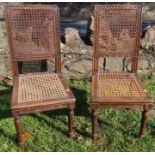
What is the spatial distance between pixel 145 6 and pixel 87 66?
445 centimetres

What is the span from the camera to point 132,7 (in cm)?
312

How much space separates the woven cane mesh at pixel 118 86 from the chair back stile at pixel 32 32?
1.92 feet

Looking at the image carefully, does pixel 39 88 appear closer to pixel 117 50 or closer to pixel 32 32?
pixel 32 32

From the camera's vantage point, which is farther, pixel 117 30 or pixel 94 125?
pixel 117 30

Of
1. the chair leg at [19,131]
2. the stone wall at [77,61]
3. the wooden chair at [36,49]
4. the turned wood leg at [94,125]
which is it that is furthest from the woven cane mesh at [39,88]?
the stone wall at [77,61]

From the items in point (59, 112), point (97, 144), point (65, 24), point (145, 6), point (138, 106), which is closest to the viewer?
point (138, 106)

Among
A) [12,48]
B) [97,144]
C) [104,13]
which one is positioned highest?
[104,13]

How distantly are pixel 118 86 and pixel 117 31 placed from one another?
63 centimetres

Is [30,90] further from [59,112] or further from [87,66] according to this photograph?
[87,66]

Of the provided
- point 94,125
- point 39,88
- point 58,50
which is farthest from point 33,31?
point 94,125

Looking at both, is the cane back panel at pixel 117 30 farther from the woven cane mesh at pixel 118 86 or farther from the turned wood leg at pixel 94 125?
the turned wood leg at pixel 94 125

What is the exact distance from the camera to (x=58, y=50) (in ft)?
10.7

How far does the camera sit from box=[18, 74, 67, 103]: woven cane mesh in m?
2.87

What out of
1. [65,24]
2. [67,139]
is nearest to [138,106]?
[67,139]
